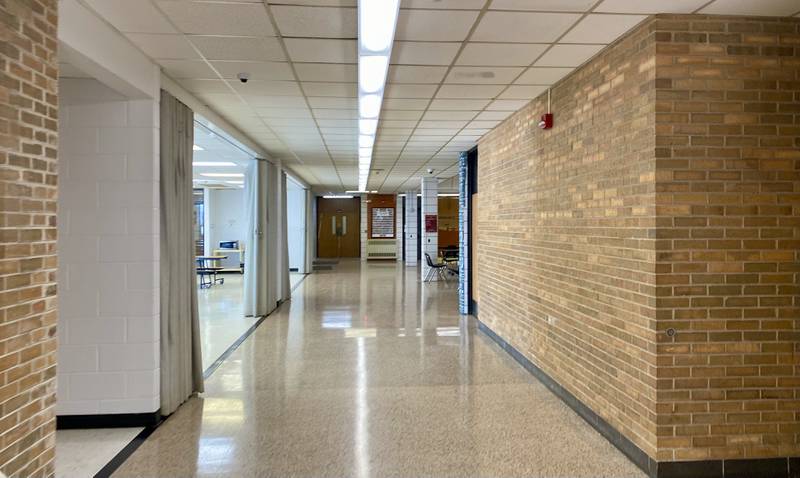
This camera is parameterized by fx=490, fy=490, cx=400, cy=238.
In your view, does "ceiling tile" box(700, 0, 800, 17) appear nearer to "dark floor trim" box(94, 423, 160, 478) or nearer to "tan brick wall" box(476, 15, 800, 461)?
"tan brick wall" box(476, 15, 800, 461)

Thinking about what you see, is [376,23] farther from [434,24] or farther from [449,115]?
[449,115]

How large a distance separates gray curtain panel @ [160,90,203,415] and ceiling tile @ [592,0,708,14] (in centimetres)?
336

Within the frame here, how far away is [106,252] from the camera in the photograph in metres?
3.74

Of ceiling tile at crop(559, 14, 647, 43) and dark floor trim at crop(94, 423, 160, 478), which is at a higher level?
ceiling tile at crop(559, 14, 647, 43)

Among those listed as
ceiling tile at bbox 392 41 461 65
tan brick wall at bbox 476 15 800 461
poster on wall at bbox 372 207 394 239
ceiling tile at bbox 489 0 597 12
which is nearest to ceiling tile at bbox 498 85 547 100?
ceiling tile at bbox 392 41 461 65

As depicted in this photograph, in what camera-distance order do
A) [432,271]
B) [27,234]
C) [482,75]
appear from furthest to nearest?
[432,271] < [482,75] < [27,234]

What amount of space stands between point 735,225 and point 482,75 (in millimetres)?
2197

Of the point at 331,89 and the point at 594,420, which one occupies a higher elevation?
the point at 331,89

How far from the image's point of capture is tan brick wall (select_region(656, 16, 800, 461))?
2.98 metres

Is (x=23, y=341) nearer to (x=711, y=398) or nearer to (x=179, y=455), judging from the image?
(x=179, y=455)

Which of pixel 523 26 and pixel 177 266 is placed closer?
pixel 523 26

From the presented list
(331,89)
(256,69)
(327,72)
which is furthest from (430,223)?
(256,69)

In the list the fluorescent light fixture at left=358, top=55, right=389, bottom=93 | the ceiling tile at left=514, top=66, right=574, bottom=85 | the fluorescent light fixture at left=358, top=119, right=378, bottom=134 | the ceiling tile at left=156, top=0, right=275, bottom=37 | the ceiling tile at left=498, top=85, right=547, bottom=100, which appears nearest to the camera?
the ceiling tile at left=156, top=0, right=275, bottom=37

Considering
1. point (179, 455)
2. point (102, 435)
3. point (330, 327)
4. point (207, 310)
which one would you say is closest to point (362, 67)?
point (179, 455)
